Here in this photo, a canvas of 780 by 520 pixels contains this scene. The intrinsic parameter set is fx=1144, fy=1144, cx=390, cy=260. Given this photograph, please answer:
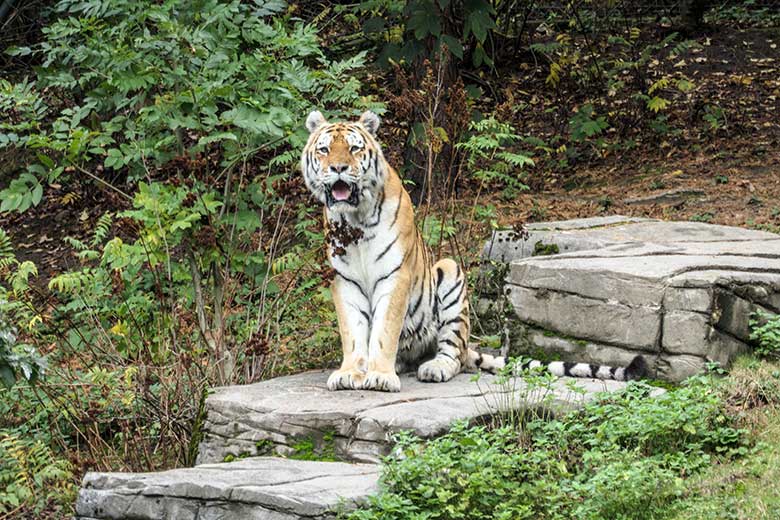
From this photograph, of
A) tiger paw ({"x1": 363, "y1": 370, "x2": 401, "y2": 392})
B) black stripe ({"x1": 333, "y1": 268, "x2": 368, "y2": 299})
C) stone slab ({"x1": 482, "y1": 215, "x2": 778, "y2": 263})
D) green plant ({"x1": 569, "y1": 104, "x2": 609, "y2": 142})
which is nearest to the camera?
tiger paw ({"x1": 363, "y1": 370, "x2": 401, "y2": 392})

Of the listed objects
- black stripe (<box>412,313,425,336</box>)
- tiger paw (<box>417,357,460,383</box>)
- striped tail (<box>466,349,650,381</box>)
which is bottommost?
tiger paw (<box>417,357,460,383</box>)

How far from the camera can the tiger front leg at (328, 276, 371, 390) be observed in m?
6.77

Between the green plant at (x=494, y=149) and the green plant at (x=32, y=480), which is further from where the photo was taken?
the green plant at (x=494, y=149)

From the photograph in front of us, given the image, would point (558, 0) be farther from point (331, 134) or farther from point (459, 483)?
point (459, 483)

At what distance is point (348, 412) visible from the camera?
605 cm

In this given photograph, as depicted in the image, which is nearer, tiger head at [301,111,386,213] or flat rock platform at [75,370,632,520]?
flat rock platform at [75,370,632,520]

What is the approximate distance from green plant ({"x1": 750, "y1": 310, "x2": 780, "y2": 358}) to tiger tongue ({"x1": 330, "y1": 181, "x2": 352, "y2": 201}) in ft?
8.09

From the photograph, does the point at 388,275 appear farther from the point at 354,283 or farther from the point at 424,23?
the point at 424,23

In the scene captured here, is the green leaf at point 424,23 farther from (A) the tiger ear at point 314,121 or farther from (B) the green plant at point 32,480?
(B) the green plant at point 32,480

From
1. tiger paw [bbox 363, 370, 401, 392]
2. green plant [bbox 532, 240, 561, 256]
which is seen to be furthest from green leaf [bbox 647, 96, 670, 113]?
tiger paw [bbox 363, 370, 401, 392]

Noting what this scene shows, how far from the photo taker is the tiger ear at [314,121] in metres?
7.04

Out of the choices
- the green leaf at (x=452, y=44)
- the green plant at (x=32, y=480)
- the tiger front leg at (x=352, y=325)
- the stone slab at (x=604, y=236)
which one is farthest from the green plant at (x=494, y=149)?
the green plant at (x=32, y=480)

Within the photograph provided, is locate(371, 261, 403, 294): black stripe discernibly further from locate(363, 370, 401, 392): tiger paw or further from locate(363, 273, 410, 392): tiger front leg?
locate(363, 370, 401, 392): tiger paw

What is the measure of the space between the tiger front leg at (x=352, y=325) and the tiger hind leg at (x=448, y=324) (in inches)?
17.4
